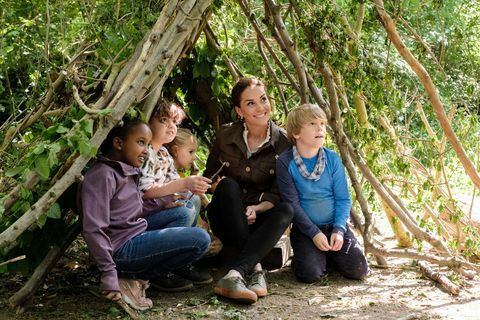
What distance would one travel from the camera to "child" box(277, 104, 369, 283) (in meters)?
4.08

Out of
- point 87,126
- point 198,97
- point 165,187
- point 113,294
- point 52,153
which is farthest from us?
point 198,97

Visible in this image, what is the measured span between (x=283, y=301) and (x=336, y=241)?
53 cm

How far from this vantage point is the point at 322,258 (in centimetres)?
Answer: 420

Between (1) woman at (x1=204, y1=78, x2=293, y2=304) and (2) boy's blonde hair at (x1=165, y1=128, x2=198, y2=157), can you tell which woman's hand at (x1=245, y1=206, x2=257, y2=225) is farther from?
(2) boy's blonde hair at (x1=165, y1=128, x2=198, y2=157)

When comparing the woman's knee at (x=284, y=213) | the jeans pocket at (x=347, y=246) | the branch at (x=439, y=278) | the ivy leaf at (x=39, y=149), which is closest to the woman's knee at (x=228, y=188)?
the woman's knee at (x=284, y=213)

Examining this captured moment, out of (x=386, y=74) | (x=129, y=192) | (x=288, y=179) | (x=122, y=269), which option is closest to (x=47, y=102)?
(x=129, y=192)

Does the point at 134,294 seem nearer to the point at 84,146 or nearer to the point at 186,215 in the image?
the point at 186,215

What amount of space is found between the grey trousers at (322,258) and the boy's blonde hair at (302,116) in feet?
2.05

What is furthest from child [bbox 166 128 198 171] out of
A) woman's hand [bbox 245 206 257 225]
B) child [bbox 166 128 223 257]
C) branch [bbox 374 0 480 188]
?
Result: branch [bbox 374 0 480 188]

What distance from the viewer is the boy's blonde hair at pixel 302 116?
4047mm

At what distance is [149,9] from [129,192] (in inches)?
42.6

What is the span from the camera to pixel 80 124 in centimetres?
315

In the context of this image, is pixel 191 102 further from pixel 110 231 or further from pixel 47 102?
pixel 110 231

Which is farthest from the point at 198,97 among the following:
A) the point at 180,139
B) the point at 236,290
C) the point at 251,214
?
the point at 236,290
